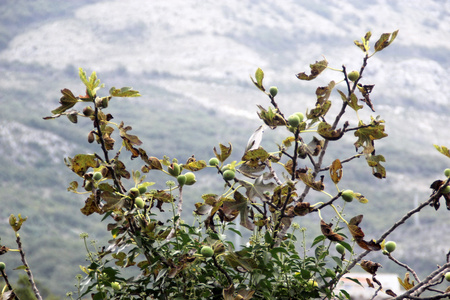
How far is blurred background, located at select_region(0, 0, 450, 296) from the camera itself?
64.0 m

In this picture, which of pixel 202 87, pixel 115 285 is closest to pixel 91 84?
pixel 115 285

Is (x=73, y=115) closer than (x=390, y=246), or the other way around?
(x=73, y=115)

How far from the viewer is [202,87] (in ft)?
308

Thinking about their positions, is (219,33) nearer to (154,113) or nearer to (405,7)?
(154,113)

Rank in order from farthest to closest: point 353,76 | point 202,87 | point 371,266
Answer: point 202,87 → point 353,76 → point 371,266

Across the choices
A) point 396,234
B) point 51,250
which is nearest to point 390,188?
point 396,234

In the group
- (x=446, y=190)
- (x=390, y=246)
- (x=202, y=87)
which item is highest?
(x=202, y=87)

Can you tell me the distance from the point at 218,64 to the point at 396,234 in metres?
46.6

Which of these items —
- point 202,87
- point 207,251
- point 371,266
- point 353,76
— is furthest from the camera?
point 202,87

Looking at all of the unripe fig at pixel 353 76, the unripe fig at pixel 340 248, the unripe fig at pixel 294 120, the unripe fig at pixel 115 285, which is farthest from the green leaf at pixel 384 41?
the unripe fig at pixel 115 285

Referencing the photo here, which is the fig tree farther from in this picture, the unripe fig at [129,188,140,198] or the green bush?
the unripe fig at [129,188,140,198]

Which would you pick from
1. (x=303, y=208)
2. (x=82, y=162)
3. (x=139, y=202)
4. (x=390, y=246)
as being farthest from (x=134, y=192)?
(x=390, y=246)

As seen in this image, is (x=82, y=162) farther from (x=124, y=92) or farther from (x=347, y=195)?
(x=347, y=195)

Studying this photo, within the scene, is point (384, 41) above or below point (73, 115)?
above
